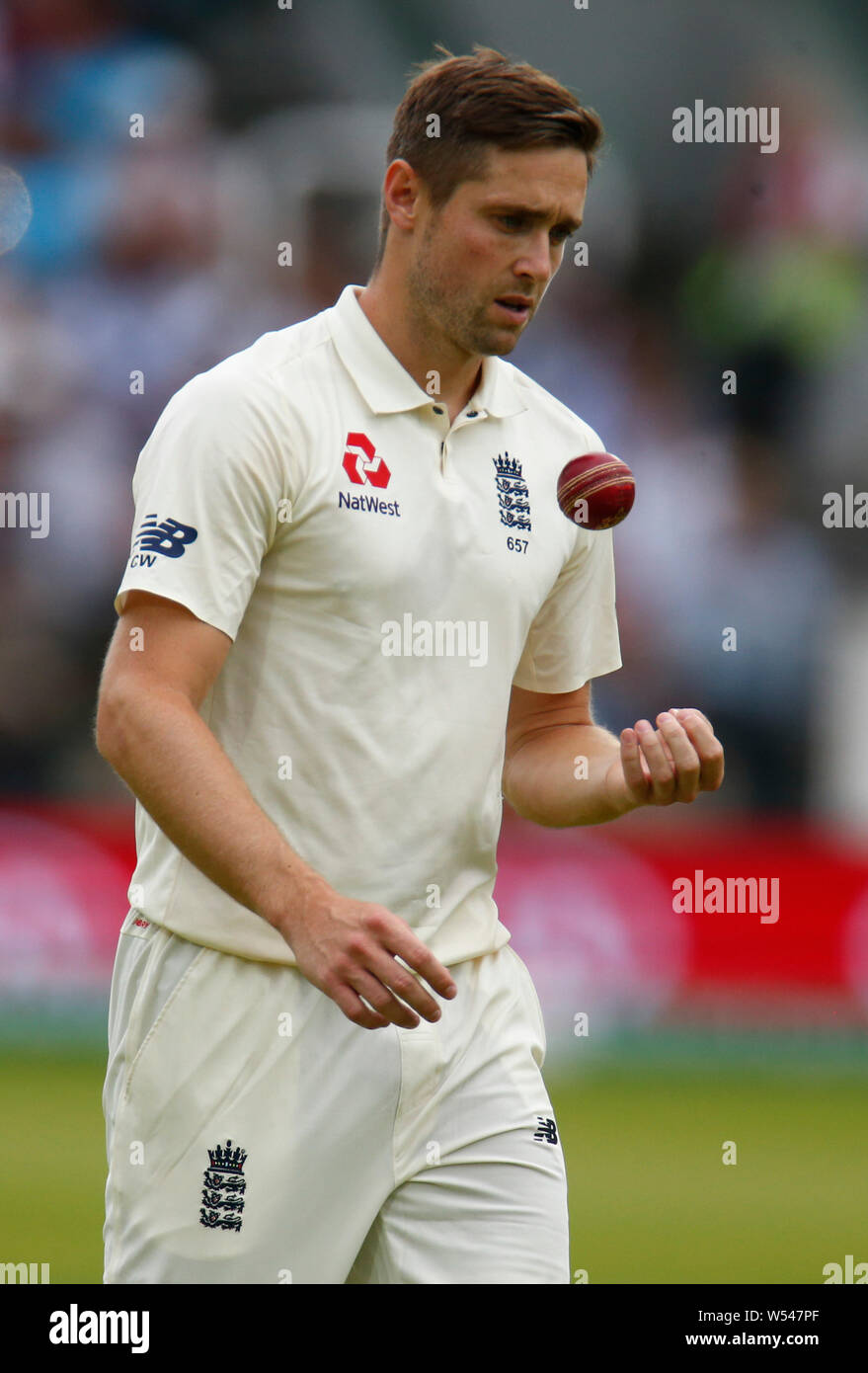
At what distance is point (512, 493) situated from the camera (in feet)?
11.0

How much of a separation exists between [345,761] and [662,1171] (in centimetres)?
427

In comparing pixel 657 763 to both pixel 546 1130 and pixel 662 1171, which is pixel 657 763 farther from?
pixel 662 1171

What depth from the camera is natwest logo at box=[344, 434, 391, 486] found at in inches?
124

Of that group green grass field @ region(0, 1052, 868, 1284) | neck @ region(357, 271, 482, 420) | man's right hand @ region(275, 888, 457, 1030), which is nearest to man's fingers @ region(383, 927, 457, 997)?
man's right hand @ region(275, 888, 457, 1030)

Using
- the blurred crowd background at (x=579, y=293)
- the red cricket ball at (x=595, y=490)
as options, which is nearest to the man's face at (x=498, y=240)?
the red cricket ball at (x=595, y=490)

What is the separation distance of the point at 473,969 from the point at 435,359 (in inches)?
41.5

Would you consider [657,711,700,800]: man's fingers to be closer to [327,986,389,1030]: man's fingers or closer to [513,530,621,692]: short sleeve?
[513,530,621,692]: short sleeve

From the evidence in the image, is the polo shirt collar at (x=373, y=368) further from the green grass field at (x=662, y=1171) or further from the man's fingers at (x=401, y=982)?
the green grass field at (x=662, y=1171)

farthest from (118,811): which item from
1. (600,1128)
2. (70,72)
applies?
(70,72)

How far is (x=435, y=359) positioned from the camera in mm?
3355

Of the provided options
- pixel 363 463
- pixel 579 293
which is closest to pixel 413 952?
pixel 363 463

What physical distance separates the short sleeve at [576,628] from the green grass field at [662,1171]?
8.55ft

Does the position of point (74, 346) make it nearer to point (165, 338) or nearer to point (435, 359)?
point (165, 338)

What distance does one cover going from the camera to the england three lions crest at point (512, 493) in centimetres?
334
